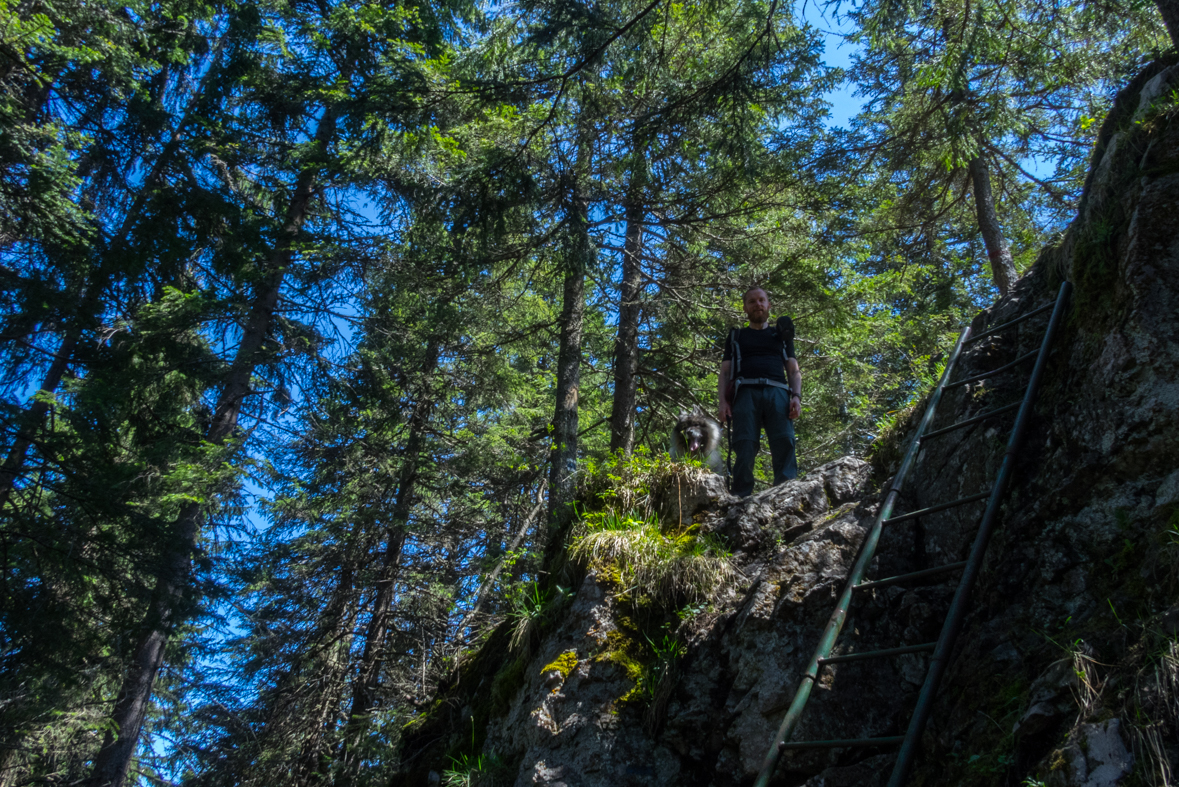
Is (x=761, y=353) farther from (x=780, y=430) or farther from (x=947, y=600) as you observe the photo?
(x=947, y=600)

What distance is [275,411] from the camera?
1173 centimetres

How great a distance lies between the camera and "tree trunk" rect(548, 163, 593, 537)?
24.8 ft

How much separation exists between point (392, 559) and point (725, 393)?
7.33 meters

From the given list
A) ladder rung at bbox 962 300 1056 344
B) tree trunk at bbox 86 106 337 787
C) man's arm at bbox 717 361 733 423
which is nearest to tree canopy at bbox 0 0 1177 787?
tree trunk at bbox 86 106 337 787

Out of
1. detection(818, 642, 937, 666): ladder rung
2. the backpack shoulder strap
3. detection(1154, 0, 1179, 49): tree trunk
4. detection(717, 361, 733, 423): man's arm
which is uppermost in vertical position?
detection(1154, 0, 1179, 49): tree trunk

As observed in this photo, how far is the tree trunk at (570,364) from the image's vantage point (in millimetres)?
7574

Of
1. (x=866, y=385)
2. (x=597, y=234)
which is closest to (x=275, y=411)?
A: (x=597, y=234)

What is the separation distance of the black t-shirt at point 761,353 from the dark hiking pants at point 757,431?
13 centimetres

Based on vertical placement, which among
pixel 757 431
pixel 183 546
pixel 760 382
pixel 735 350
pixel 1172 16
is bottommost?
pixel 183 546

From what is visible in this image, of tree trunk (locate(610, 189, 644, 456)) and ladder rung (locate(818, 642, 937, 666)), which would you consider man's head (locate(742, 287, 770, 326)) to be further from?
ladder rung (locate(818, 642, 937, 666))

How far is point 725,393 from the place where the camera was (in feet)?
19.7

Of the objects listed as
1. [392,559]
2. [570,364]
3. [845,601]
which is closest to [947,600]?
[845,601]

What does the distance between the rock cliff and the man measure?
0.57 m

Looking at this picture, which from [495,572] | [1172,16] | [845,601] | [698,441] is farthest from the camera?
[495,572]
